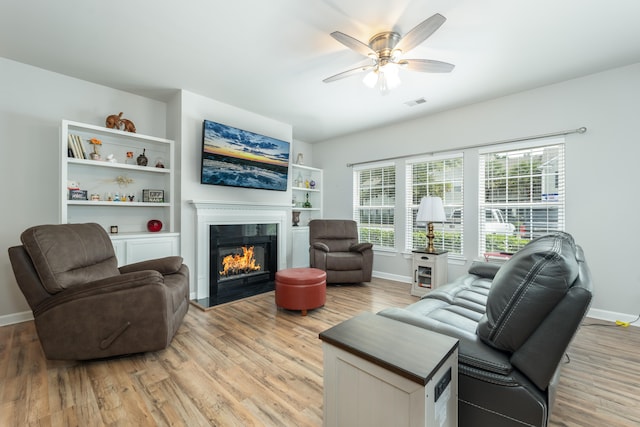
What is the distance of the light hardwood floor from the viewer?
1.54 metres

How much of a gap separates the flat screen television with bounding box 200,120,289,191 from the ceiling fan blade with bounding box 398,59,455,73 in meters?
2.48

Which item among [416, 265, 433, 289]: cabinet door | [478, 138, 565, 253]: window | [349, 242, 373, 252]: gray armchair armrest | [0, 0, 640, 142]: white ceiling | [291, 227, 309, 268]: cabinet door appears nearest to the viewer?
[0, 0, 640, 142]: white ceiling

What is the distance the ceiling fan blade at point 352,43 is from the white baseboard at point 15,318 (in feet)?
13.3

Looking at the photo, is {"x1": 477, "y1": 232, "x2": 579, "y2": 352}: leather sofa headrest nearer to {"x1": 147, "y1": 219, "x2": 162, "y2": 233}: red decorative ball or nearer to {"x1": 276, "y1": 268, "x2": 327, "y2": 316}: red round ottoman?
{"x1": 276, "y1": 268, "x2": 327, "y2": 316}: red round ottoman

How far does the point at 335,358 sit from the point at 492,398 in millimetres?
687

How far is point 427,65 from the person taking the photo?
2.38 m

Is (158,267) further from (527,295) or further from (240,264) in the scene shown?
(527,295)

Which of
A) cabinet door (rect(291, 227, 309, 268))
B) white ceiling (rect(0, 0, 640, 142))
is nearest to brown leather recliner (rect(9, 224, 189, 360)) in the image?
white ceiling (rect(0, 0, 640, 142))

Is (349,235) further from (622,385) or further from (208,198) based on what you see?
(622,385)

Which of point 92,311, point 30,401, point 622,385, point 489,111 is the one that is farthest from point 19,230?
point 489,111

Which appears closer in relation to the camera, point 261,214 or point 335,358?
point 335,358

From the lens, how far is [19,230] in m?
2.85

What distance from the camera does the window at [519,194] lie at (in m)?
3.30

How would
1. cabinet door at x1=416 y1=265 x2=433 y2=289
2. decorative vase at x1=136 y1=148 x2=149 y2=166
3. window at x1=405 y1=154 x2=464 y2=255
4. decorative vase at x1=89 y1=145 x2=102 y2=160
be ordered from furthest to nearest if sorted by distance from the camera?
1. window at x1=405 y1=154 x2=464 y2=255
2. cabinet door at x1=416 y1=265 x2=433 y2=289
3. decorative vase at x1=136 y1=148 x2=149 y2=166
4. decorative vase at x1=89 y1=145 x2=102 y2=160
